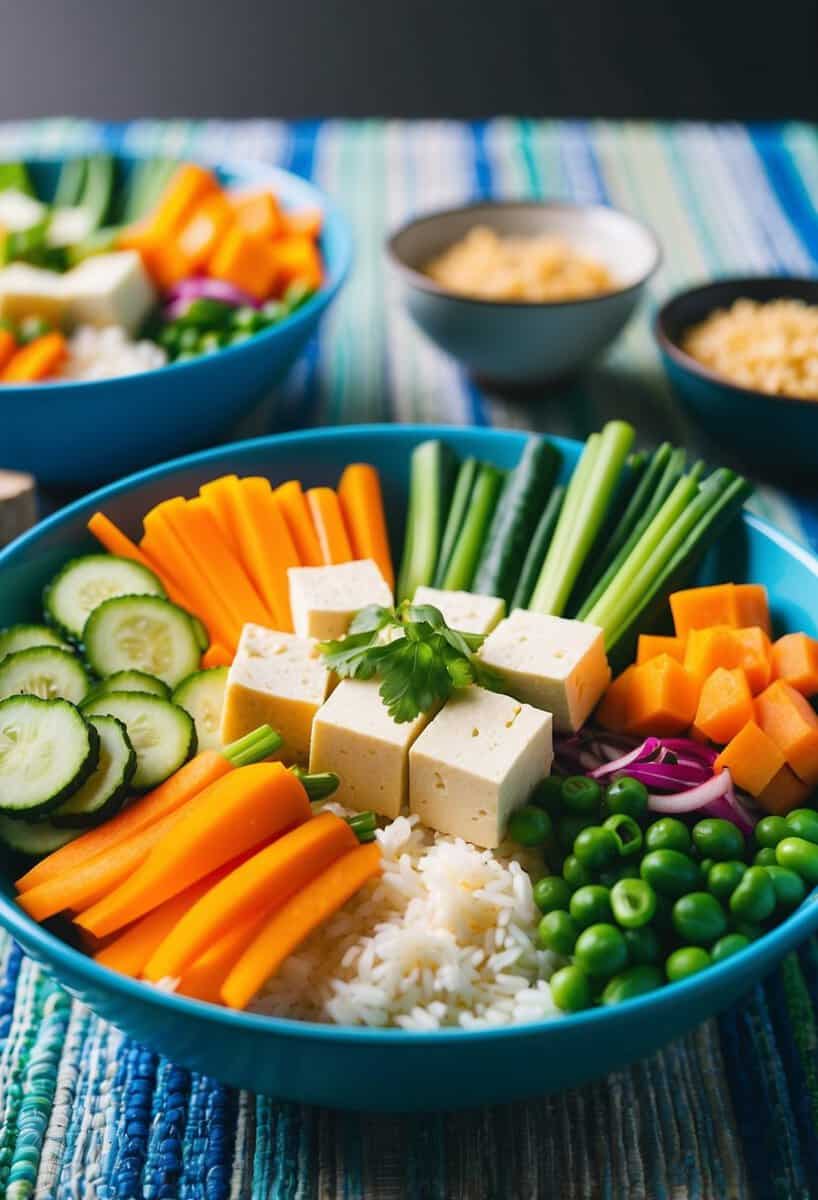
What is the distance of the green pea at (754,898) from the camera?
181 cm

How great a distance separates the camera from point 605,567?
261cm

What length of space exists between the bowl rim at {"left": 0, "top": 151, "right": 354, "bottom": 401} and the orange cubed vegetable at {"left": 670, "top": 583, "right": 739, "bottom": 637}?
134 cm

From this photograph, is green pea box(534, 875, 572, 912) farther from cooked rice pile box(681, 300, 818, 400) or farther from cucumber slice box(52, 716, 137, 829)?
cooked rice pile box(681, 300, 818, 400)

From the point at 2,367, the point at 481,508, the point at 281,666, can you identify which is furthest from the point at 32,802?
the point at 2,367


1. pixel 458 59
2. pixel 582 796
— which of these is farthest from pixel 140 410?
pixel 458 59

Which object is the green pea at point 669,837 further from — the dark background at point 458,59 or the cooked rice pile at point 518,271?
the dark background at point 458,59

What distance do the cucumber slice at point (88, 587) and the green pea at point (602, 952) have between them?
3.80 ft

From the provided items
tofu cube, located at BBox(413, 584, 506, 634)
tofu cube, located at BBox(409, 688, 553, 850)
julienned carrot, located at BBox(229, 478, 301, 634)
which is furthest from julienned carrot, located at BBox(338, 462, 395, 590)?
tofu cube, located at BBox(409, 688, 553, 850)

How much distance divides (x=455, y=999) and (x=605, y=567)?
3.68ft

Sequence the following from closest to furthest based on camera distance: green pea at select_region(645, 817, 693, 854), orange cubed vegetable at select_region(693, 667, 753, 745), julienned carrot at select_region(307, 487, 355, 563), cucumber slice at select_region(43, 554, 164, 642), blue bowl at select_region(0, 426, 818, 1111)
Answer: blue bowl at select_region(0, 426, 818, 1111), green pea at select_region(645, 817, 693, 854), orange cubed vegetable at select_region(693, 667, 753, 745), cucumber slice at select_region(43, 554, 164, 642), julienned carrot at select_region(307, 487, 355, 563)

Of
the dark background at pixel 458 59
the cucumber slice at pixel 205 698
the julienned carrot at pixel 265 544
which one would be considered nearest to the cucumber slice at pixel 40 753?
the cucumber slice at pixel 205 698

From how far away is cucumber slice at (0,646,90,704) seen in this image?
86.7 inches

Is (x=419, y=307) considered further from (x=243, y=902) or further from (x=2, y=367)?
(x=243, y=902)

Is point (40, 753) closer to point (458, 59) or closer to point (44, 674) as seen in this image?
point (44, 674)
